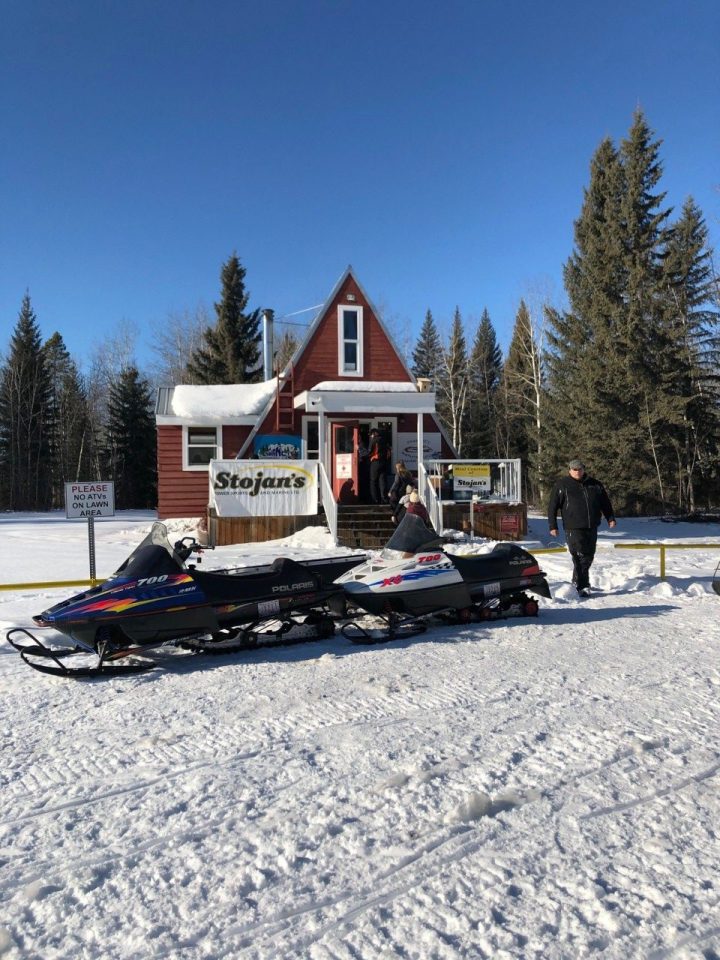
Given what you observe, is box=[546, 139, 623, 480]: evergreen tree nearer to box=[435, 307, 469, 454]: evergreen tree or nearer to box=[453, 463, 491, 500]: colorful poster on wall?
box=[435, 307, 469, 454]: evergreen tree

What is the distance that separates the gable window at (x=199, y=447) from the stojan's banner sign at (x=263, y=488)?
391 cm

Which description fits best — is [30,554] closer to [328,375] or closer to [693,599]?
[328,375]

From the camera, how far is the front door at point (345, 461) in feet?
50.8

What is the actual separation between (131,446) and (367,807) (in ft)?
131

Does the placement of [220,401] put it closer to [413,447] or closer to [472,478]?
[413,447]

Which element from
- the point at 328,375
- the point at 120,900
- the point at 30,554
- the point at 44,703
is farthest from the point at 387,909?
the point at 328,375

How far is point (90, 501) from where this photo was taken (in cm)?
826

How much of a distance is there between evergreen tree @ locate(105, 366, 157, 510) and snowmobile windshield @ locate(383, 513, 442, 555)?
3496cm

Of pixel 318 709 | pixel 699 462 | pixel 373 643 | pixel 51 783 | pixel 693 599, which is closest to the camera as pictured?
pixel 51 783

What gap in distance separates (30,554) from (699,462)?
2259 centimetres

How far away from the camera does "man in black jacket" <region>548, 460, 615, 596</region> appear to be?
851cm

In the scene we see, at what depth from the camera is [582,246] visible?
3064cm

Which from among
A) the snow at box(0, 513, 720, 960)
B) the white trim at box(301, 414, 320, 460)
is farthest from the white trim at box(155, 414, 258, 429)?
the snow at box(0, 513, 720, 960)

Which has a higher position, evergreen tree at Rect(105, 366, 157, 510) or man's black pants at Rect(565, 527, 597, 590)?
evergreen tree at Rect(105, 366, 157, 510)
